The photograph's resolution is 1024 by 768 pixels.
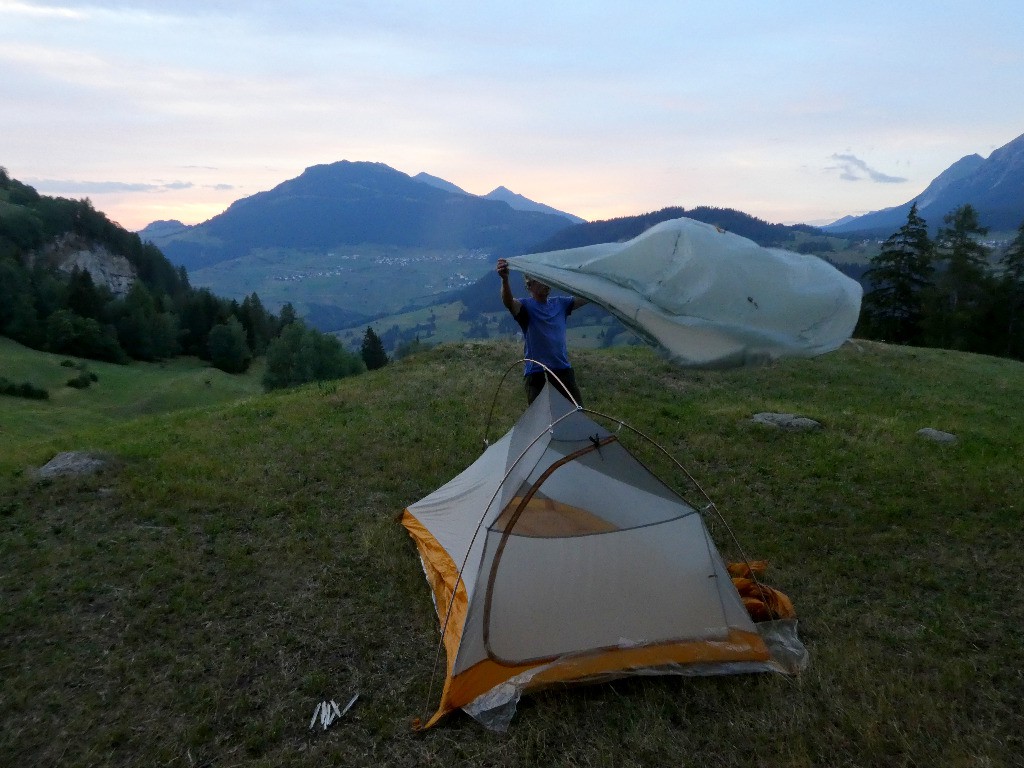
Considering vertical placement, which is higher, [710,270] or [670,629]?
[710,270]

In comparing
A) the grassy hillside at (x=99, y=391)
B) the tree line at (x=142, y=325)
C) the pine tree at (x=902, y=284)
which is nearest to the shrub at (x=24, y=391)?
the grassy hillside at (x=99, y=391)

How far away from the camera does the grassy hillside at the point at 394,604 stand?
199 inches

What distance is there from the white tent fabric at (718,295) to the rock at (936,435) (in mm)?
8541

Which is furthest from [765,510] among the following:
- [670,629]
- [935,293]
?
[935,293]

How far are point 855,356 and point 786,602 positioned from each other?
811 inches

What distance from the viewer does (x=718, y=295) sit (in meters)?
5.68

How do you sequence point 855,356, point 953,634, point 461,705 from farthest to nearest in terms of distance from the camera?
point 855,356, point 953,634, point 461,705

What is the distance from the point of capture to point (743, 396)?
17047 millimetres

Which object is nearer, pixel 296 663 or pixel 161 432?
pixel 296 663

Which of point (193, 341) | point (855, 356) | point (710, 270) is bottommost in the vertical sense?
point (193, 341)

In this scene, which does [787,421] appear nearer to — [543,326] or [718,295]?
[543,326]

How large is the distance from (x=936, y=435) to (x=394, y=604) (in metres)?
11.3

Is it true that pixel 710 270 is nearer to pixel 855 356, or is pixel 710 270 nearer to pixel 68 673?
pixel 68 673

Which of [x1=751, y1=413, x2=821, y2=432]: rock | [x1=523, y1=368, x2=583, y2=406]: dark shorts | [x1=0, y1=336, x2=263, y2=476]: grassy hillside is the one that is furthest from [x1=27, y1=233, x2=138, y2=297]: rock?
[x1=523, y1=368, x2=583, y2=406]: dark shorts
